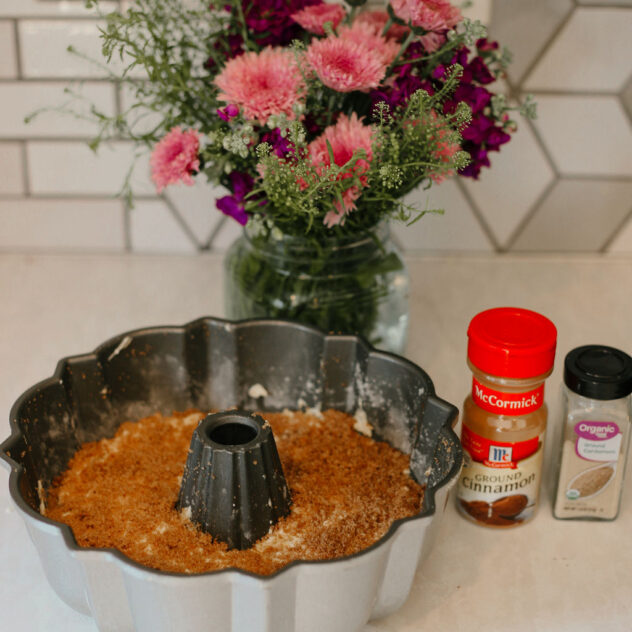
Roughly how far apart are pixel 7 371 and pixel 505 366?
53cm

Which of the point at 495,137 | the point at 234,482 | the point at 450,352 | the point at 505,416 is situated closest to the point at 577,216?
the point at 450,352

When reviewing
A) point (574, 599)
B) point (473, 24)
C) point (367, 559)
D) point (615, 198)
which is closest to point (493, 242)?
point (615, 198)

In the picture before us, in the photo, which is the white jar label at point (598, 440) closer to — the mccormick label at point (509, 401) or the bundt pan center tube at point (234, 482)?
the mccormick label at point (509, 401)

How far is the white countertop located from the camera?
0.62 metres

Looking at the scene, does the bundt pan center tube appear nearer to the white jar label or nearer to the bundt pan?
the bundt pan

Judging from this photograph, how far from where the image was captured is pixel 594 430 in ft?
2.11

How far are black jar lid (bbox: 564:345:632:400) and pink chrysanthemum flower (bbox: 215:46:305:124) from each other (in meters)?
0.29

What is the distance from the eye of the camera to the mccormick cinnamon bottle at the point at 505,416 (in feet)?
2.02

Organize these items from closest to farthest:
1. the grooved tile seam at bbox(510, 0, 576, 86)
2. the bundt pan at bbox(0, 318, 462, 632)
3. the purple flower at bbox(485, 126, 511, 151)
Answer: the bundt pan at bbox(0, 318, 462, 632) → the purple flower at bbox(485, 126, 511, 151) → the grooved tile seam at bbox(510, 0, 576, 86)

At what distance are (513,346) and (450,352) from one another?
31 centimetres

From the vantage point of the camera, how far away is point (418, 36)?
678mm

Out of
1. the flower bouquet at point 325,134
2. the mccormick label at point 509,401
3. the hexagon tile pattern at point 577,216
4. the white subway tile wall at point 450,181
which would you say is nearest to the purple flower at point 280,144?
the flower bouquet at point 325,134

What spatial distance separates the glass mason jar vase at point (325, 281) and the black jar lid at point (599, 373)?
197mm

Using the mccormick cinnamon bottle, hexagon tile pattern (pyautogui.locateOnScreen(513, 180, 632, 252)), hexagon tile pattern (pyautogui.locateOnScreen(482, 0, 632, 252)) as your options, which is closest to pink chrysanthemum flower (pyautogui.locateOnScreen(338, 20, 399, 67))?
the mccormick cinnamon bottle
